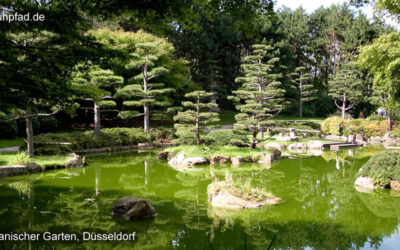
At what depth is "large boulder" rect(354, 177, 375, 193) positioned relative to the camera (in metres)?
8.94

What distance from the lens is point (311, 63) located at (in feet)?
126

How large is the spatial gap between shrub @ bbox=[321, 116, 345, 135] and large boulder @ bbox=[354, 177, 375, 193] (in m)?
13.4

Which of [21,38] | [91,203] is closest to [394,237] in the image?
[91,203]

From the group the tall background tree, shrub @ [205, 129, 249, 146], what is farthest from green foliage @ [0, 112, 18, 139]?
the tall background tree

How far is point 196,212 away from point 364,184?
5.35 metres

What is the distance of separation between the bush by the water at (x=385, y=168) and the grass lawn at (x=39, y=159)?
10.4 meters

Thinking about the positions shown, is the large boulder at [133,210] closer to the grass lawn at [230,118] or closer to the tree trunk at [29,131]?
the tree trunk at [29,131]

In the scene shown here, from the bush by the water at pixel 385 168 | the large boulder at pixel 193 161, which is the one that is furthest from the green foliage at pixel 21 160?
the bush by the water at pixel 385 168

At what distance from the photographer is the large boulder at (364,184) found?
894 centimetres

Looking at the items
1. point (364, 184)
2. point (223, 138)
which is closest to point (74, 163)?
point (223, 138)

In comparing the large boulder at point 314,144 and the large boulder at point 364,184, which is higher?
the large boulder at point 314,144

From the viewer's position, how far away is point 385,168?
898 centimetres

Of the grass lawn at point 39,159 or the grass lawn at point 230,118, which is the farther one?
the grass lawn at point 230,118

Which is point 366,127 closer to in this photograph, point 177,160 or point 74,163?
point 177,160
